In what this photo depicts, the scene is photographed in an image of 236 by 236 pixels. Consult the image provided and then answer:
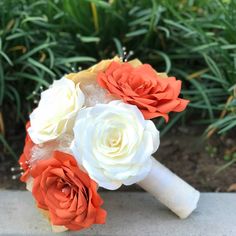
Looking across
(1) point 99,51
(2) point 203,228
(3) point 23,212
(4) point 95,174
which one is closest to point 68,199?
(4) point 95,174

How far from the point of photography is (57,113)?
151cm

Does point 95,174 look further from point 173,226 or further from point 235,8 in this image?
point 235,8

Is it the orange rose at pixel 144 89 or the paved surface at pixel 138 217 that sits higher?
the orange rose at pixel 144 89

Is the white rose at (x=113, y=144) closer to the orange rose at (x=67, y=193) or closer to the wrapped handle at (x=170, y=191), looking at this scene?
the orange rose at (x=67, y=193)

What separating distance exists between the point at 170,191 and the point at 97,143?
273mm

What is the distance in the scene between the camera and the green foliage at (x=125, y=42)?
6.64ft

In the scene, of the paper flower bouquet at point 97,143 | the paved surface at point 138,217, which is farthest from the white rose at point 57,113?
the paved surface at point 138,217

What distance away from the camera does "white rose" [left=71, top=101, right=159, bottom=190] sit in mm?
1407

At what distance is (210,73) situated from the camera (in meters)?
2.14

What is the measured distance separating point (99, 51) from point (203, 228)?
0.86m

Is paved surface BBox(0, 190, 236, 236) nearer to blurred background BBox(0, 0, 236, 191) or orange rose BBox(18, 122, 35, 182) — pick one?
orange rose BBox(18, 122, 35, 182)

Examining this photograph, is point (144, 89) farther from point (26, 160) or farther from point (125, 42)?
point (125, 42)

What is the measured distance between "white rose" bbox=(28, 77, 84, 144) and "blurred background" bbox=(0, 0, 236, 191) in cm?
43

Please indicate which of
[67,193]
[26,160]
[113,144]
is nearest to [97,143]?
[113,144]
